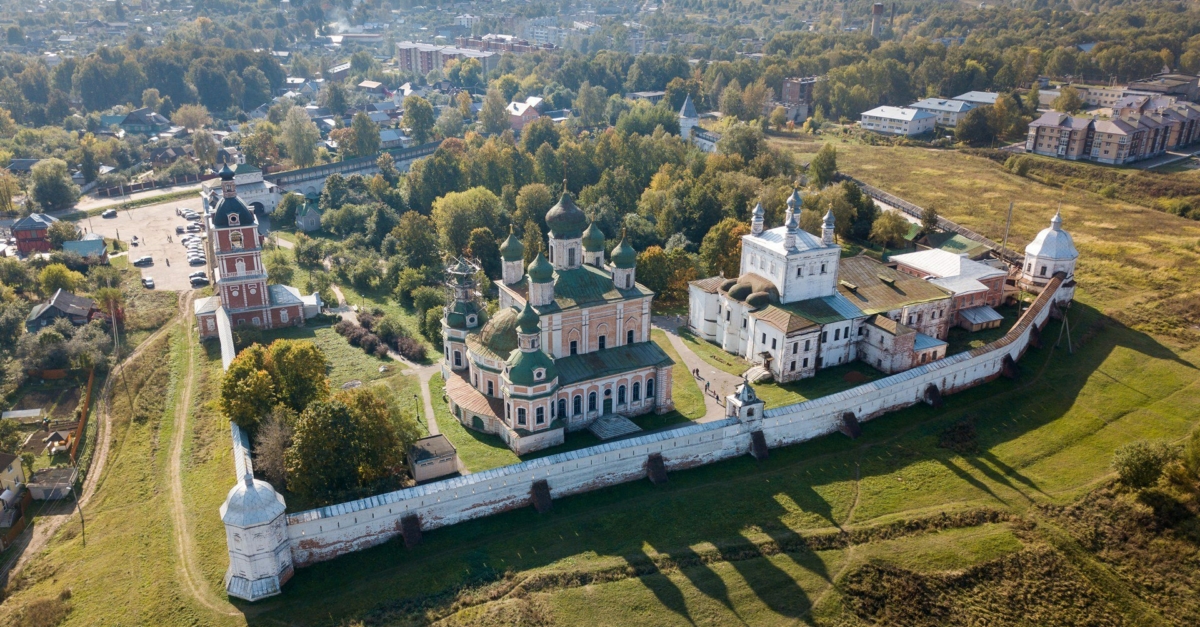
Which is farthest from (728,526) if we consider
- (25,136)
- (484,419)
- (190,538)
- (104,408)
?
(25,136)

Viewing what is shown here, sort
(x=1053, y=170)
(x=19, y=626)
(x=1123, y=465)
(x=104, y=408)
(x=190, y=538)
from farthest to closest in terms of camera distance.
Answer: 1. (x=1053, y=170)
2. (x=104, y=408)
3. (x=1123, y=465)
4. (x=190, y=538)
5. (x=19, y=626)

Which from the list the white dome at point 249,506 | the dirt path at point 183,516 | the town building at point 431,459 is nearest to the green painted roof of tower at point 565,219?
the town building at point 431,459

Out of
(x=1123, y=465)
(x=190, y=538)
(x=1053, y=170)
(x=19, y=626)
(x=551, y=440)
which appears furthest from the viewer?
(x=1053, y=170)

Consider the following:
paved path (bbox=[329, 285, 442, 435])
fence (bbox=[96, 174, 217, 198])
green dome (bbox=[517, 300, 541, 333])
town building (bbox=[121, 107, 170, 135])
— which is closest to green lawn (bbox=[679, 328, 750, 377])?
green dome (bbox=[517, 300, 541, 333])

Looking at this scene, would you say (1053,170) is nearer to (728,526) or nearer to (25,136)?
(728,526)

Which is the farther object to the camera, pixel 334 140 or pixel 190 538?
pixel 334 140

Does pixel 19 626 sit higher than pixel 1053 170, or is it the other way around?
pixel 1053 170

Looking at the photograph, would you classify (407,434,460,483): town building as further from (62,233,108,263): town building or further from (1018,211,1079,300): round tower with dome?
(62,233,108,263): town building
